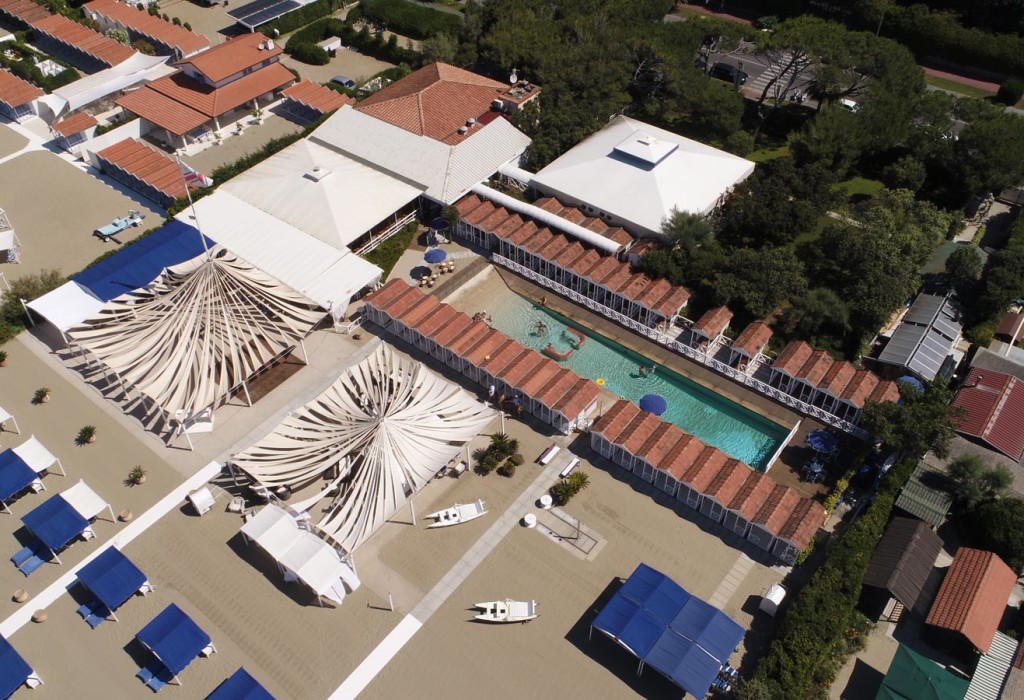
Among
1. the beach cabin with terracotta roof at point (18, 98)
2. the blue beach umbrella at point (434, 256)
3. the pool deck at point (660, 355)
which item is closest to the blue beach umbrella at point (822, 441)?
the pool deck at point (660, 355)

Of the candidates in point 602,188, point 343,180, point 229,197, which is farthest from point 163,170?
point 602,188

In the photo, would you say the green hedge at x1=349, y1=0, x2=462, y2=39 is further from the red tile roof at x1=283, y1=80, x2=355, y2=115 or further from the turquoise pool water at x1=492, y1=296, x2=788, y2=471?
the turquoise pool water at x1=492, y1=296, x2=788, y2=471

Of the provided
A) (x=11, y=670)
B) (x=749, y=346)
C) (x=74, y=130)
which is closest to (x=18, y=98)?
(x=74, y=130)

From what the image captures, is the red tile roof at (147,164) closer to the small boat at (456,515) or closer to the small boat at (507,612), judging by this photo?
the small boat at (456,515)

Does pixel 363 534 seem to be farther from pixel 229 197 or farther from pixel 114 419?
pixel 229 197

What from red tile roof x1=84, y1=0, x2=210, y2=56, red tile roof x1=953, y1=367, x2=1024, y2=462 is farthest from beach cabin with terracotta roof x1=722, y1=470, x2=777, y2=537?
red tile roof x1=84, y1=0, x2=210, y2=56
